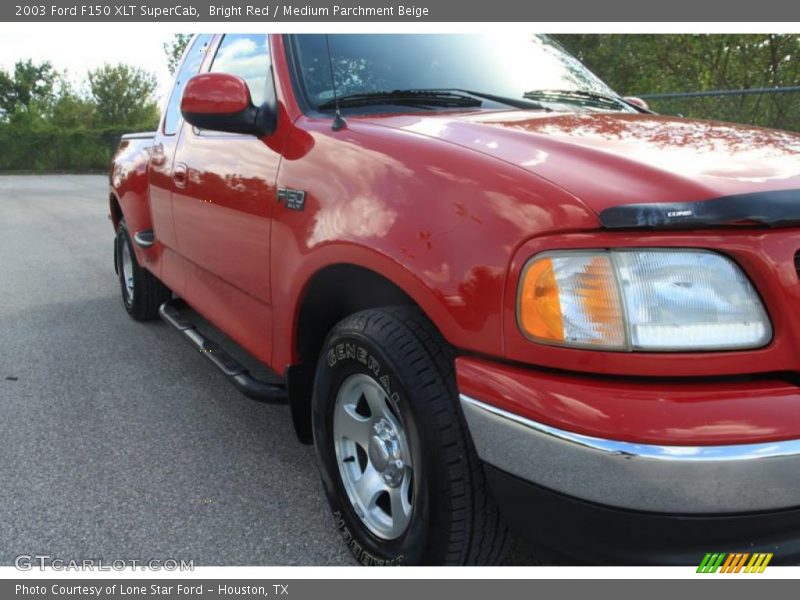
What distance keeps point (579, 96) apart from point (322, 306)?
1.42 meters

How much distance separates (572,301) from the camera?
5.45 feet

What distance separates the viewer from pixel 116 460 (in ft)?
10.2

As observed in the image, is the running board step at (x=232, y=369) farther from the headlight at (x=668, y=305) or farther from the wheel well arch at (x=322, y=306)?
the headlight at (x=668, y=305)

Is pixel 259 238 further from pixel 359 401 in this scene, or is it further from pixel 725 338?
pixel 725 338

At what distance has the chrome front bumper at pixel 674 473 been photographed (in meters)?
1.51

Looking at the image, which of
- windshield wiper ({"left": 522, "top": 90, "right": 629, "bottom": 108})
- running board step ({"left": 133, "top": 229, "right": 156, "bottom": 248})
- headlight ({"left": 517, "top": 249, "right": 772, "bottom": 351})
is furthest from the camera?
running board step ({"left": 133, "top": 229, "right": 156, "bottom": 248})

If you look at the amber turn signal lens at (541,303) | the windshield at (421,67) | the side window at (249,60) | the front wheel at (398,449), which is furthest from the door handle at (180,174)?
the amber turn signal lens at (541,303)

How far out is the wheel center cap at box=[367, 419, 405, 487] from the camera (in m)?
2.16

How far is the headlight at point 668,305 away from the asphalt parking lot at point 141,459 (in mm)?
772

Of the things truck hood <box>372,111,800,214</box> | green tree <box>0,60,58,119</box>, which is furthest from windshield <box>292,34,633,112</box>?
green tree <box>0,60,58,119</box>

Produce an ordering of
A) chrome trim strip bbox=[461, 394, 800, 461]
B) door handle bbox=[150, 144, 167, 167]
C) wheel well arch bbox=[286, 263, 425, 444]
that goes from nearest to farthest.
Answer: chrome trim strip bbox=[461, 394, 800, 461], wheel well arch bbox=[286, 263, 425, 444], door handle bbox=[150, 144, 167, 167]

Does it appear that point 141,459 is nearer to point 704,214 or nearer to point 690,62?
point 704,214

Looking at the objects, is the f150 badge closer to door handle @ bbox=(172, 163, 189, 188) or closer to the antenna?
the antenna

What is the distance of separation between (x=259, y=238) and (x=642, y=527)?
174cm
